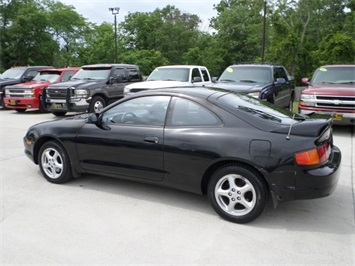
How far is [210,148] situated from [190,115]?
0.54 m

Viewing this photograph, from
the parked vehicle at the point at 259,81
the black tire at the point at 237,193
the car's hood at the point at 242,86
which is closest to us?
the black tire at the point at 237,193

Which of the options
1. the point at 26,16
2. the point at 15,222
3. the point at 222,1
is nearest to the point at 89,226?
the point at 15,222

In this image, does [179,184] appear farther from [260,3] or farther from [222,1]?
[222,1]

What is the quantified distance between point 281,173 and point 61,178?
10.4 ft

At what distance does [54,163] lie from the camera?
16.4 ft

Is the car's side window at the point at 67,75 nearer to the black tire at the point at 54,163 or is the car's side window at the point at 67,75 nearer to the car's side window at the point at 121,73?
the car's side window at the point at 121,73

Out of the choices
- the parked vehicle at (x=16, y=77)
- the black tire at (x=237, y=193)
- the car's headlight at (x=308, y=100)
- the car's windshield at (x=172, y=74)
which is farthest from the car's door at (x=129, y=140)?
the parked vehicle at (x=16, y=77)

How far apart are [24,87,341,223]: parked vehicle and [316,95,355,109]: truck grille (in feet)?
15.3

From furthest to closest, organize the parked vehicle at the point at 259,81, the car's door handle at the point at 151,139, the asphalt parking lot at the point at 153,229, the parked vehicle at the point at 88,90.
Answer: the parked vehicle at the point at 88,90, the parked vehicle at the point at 259,81, the car's door handle at the point at 151,139, the asphalt parking lot at the point at 153,229

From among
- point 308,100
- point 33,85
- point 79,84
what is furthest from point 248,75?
point 33,85

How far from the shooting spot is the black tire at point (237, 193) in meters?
3.60

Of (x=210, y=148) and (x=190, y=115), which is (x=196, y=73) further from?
(x=210, y=148)

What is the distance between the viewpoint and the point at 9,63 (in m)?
37.5

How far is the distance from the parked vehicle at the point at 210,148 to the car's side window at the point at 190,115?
1cm
